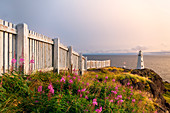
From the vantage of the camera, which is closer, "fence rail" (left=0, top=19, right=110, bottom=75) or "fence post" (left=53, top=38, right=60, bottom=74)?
"fence rail" (left=0, top=19, right=110, bottom=75)

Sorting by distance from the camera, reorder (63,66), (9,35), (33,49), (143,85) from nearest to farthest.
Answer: (9,35) < (33,49) < (63,66) < (143,85)

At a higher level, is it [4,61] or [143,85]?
[4,61]

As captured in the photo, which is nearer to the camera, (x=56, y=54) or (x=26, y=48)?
(x=26, y=48)

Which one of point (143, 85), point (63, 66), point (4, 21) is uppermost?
point (4, 21)

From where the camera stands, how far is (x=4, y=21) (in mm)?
3461

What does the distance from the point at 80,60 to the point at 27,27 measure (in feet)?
20.2

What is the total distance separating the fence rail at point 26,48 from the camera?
137 inches

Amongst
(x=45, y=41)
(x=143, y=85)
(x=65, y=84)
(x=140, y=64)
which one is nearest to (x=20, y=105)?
(x=65, y=84)

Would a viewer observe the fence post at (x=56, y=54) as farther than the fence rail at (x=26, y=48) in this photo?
Yes

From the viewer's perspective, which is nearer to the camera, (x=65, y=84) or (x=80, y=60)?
(x=65, y=84)

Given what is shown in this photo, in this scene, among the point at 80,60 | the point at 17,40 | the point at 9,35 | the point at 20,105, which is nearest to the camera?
the point at 20,105

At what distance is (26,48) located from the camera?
4.07 m

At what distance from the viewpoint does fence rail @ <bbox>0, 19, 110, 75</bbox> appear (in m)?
3.48

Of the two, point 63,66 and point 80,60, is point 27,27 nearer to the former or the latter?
point 63,66
